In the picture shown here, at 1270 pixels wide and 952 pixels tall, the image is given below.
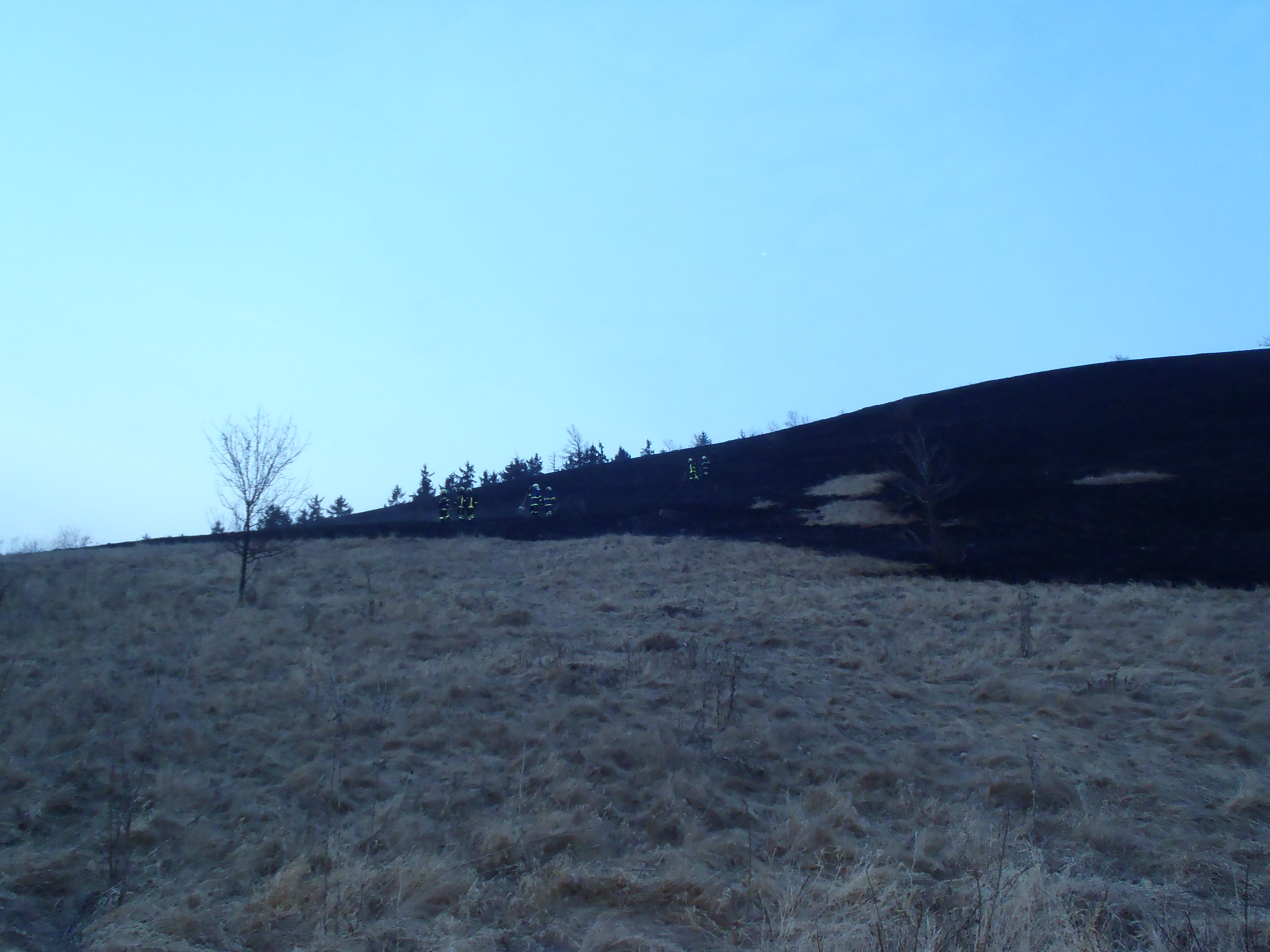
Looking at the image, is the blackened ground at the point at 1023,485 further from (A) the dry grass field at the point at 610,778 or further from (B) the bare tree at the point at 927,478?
(A) the dry grass field at the point at 610,778

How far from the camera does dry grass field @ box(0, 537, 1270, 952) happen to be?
5.50 meters

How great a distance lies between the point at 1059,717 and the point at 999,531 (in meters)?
23.9

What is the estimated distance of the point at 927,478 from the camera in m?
34.4

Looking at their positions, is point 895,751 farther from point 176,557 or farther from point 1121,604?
point 176,557

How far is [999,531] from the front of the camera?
110 feet

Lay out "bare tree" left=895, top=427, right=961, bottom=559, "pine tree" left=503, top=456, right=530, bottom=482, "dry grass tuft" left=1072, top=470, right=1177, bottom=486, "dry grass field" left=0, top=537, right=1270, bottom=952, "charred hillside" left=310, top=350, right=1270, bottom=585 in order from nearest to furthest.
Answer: "dry grass field" left=0, top=537, right=1270, bottom=952 → "charred hillside" left=310, top=350, right=1270, bottom=585 → "bare tree" left=895, top=427, right=961, bottom=559 → "dry grass tuft" left=1072, top=470, right=1177, bottom=486 → "pine tree" left=503, top=456, right=530, bottom=482

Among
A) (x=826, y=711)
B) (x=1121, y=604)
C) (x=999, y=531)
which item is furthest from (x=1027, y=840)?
(x=999, y=531)

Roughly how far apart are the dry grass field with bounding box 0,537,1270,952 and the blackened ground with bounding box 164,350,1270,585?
12116 mm

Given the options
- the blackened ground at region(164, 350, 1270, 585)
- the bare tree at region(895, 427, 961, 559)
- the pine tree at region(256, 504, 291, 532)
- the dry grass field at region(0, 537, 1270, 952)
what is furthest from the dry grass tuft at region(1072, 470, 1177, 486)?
the pine tree at region(256, 504, 291, 532)

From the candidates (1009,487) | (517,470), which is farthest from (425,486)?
(1009,487)

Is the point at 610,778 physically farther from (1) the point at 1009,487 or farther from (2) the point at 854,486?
(2) the point at 854,486

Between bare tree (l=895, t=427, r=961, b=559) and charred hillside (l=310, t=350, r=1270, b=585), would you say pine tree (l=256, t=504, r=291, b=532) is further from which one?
bare tree (l=895, t=427, r=961, b=559)

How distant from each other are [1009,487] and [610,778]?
37.0 meters

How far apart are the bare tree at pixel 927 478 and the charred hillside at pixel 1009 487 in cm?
31
